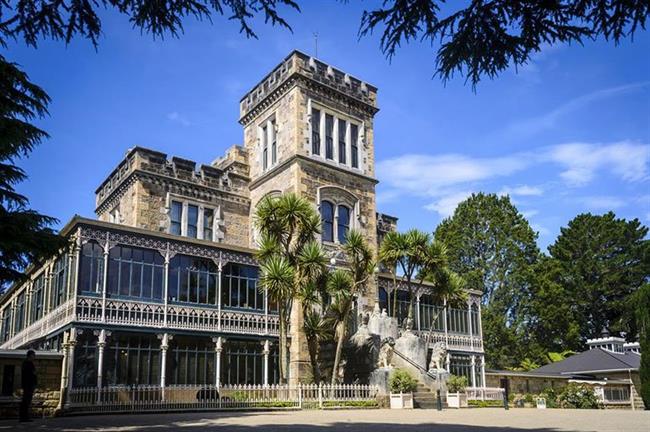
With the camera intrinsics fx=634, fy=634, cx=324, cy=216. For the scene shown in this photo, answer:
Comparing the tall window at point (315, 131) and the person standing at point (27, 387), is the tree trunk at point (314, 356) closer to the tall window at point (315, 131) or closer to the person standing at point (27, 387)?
the tall window at point (315, 131)

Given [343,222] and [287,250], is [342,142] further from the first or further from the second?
[287,250]

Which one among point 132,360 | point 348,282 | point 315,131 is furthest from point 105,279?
point 315,131

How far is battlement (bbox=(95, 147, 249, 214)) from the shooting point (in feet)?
92.1

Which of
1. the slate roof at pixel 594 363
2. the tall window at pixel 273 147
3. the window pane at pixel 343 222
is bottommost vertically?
the slate roof at pixel 594 363

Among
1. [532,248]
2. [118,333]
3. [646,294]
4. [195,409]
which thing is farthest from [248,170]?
[532,248]

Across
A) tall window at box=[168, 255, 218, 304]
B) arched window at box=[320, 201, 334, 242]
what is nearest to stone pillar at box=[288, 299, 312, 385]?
tall window at box=[168, 255, 218, 304]

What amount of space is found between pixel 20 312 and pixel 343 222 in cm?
1606

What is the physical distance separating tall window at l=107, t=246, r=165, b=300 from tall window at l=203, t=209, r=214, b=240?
621 centimetres

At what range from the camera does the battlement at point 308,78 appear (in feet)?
95.6

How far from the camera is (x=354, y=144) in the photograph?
1227 inches

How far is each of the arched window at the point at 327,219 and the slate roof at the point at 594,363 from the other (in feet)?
48.0

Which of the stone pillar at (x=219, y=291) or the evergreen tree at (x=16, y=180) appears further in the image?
the stone pillar at (x=219, y=291)

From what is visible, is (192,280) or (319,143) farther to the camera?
(319,143)

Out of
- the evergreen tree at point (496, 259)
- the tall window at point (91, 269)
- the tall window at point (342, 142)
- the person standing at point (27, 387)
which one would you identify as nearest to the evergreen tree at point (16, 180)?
the person standing at point (27, 387)
